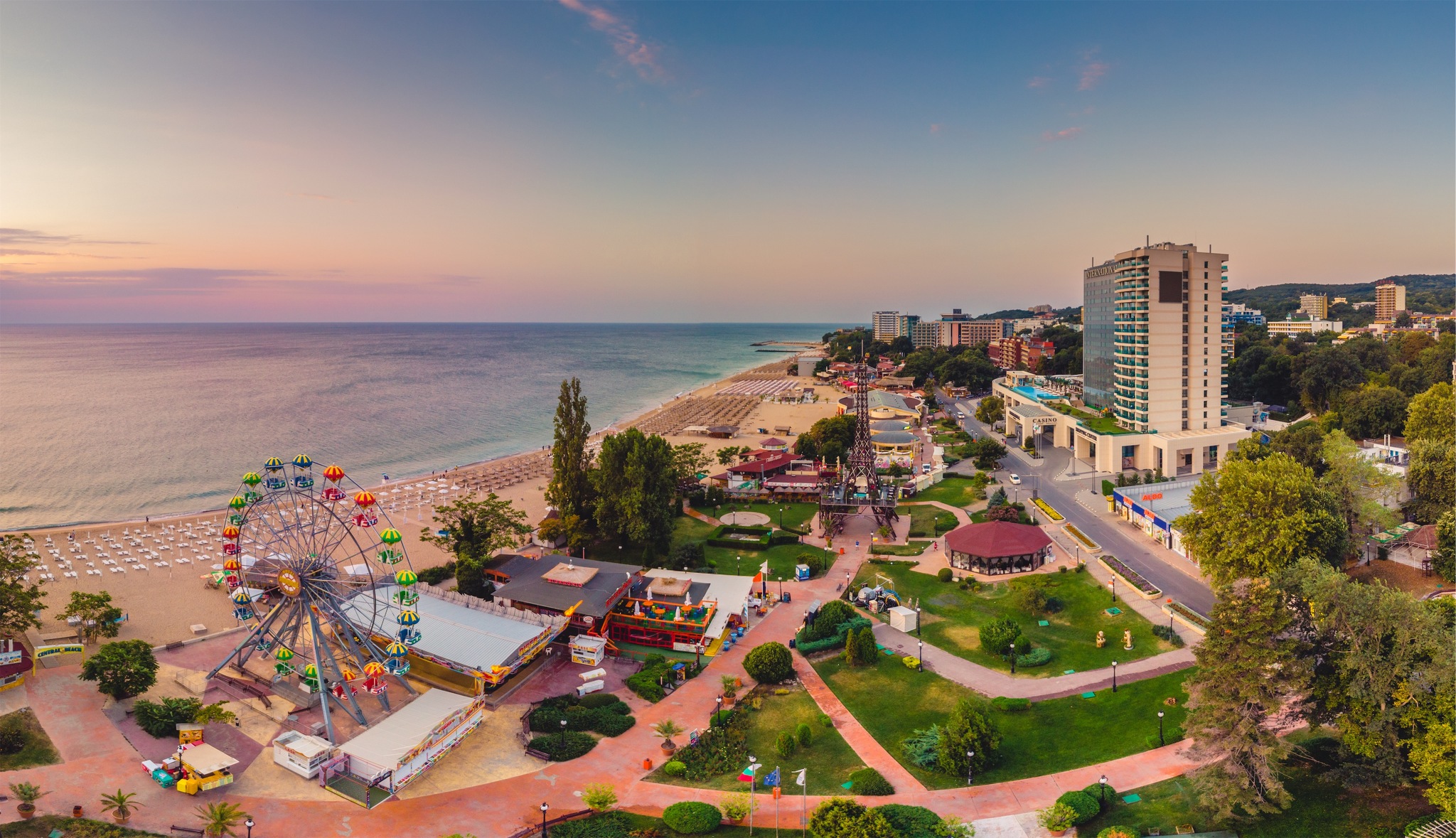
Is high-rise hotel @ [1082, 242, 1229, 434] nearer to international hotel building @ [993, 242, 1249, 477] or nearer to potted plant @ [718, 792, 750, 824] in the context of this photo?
international hotel building @ [993, 242, 1249, 477]

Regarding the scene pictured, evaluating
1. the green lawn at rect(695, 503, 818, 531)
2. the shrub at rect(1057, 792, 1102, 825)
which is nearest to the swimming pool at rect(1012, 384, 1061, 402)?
the green lawn at rect(695, 503, 818, 531)

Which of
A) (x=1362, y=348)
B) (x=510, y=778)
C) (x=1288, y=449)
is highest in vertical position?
(x=1362, y=348)

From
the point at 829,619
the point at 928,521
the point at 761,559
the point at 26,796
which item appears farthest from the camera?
the point at 928,521

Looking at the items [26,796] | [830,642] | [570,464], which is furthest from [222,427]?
[830,642]

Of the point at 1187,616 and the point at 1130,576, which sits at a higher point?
the point at 1130,576

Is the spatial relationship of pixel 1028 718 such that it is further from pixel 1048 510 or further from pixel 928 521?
pixel 1048 510

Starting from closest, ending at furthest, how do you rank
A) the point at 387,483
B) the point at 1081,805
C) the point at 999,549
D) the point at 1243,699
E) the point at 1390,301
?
the point at 1081,805 < the point at 1243,699 < the point at 999,549 < the point at 387,483 < the point at 1390,301

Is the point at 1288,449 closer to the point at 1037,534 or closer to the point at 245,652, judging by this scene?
the point at 1037,534

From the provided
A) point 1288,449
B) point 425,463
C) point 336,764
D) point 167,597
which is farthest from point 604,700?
point 425,463
